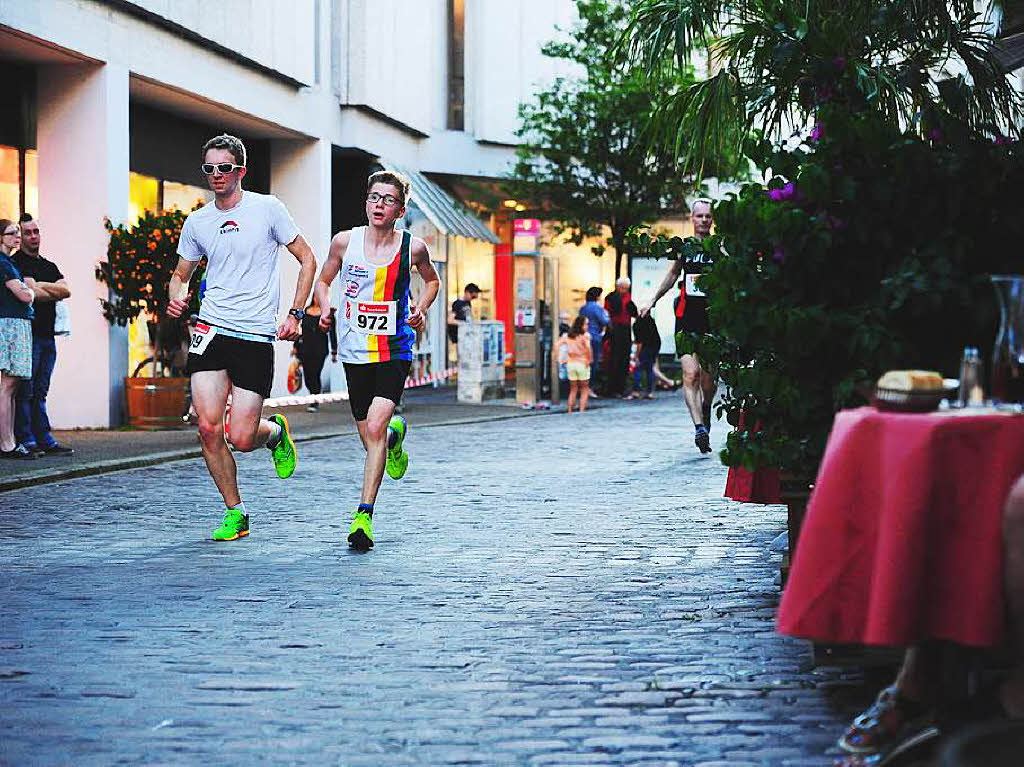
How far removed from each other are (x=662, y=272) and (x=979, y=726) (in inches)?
1471

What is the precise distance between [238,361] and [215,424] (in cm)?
35

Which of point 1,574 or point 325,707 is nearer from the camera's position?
point 325,707

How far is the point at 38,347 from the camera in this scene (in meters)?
14.4

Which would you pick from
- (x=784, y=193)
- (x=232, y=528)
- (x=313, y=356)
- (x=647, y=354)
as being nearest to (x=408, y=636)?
(x=784, y=193)

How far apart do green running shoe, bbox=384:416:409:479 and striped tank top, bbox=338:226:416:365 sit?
459 mm

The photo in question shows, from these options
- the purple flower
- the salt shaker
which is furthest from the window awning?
the salt shaker

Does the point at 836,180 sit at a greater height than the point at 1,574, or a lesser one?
greater

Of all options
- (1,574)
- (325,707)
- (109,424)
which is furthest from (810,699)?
(109,424)

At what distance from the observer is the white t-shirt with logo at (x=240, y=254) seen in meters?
8.87

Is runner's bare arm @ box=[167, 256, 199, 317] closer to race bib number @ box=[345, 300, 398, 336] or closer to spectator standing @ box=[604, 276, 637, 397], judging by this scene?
race bib number @ box=[345, 300, 398, 336]

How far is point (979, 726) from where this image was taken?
3.29m

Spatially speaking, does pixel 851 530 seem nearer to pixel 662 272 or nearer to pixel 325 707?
pixel 325 707

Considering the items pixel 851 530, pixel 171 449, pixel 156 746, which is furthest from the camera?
pixel 171 449

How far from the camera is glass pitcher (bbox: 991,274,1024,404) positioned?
14.2 ft
